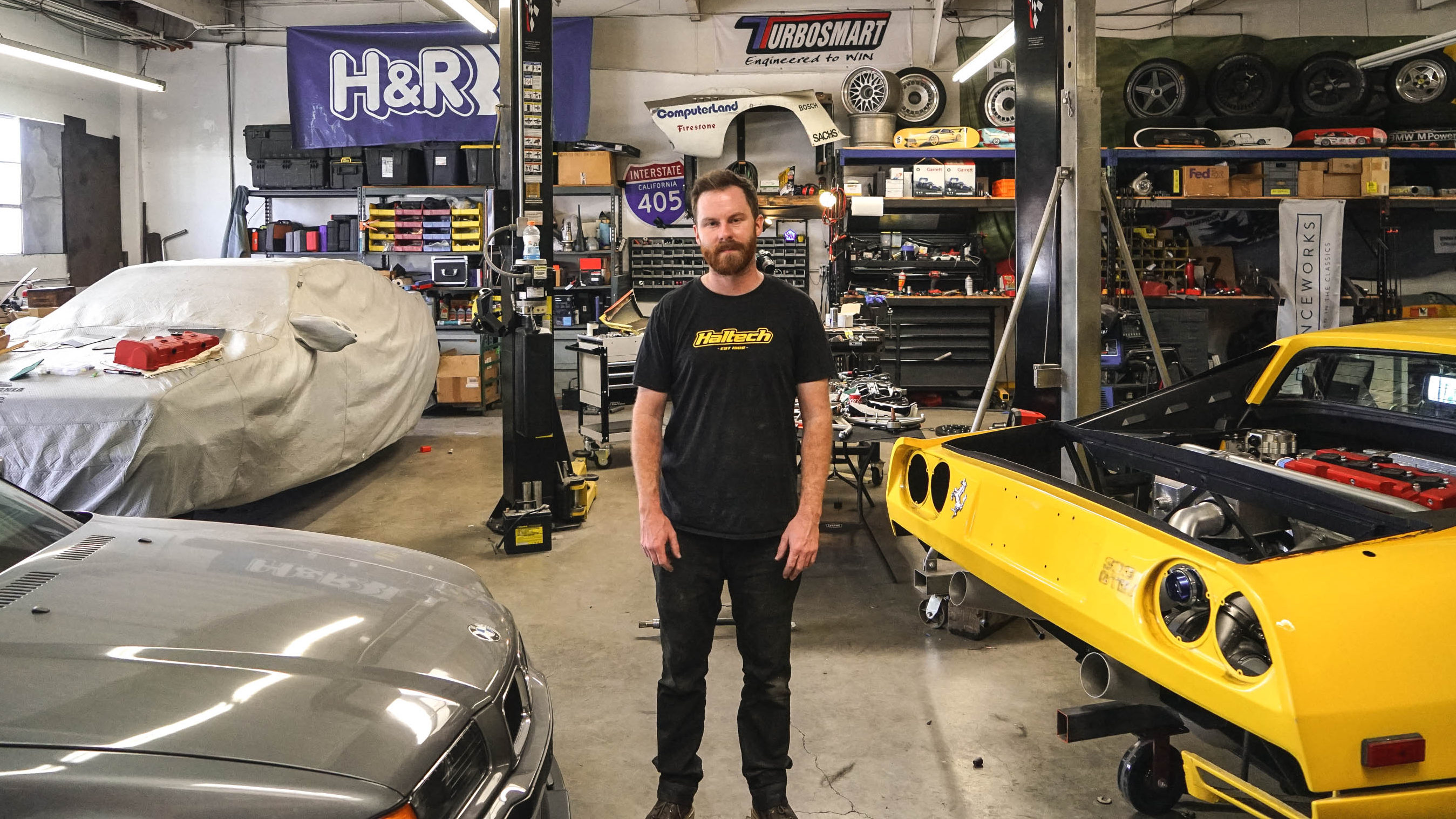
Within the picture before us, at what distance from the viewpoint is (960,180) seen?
893 centimetres

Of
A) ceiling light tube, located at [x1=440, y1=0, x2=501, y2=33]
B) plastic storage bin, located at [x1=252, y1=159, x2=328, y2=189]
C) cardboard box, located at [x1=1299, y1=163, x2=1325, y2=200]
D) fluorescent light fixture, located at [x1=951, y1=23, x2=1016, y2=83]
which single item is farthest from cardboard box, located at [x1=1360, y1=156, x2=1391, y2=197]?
plastic storage bin, located at [x1=252, y1=159, x2=328, y2=189]

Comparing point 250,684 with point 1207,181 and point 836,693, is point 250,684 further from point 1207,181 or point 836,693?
point 1207,181

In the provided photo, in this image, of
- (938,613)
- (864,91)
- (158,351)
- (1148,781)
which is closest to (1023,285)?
(938,613)

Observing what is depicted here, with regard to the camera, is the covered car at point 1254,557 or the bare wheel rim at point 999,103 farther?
the bare wheel rim at point 999,103

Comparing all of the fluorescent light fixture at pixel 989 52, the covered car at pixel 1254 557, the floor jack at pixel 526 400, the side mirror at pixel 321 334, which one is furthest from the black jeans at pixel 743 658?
the fluorescent light fixture at pixel 989 52

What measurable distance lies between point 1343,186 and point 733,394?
9034mm

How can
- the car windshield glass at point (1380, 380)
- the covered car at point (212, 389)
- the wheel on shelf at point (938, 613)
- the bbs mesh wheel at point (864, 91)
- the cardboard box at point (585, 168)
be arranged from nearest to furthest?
the car windshield glass at point (1380, 380) → the wheel on shelf at point (938, 613) → the covered car at point (212, 389) → the bbs mesh wheel at point (864, 91) → the cardboard box at point (585, 168)

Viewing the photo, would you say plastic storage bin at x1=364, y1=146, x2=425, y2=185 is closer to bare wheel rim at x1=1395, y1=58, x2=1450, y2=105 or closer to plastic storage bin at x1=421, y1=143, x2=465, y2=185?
plastic storage bin at x1=421, y1=143, x2=465, y2=185

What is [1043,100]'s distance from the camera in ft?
16.3

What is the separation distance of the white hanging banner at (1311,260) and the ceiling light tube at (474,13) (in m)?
7.15

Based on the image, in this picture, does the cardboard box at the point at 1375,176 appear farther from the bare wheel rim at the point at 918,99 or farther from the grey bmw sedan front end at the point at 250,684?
the grey bmw sedan front end at the point at 250,684

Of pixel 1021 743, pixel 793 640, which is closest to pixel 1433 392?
pixel 1021 743

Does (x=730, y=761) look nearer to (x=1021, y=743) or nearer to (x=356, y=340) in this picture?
(x=1021, y=743)

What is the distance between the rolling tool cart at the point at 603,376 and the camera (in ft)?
22.0
